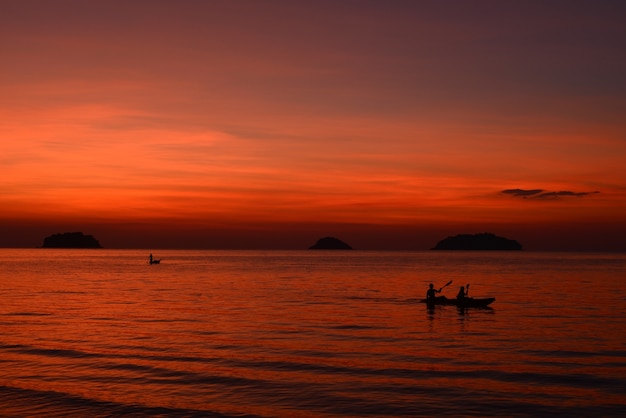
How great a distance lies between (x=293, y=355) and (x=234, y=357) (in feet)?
9.15

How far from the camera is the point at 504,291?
240 ft

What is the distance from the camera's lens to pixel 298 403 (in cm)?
2133

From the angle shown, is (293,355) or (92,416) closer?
(92,416)

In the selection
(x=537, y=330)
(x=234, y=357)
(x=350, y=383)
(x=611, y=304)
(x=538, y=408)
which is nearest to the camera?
(x=538, y=408)

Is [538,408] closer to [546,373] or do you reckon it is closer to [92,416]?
[546,373]

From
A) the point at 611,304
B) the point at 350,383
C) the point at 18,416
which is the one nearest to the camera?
the point at 18,416

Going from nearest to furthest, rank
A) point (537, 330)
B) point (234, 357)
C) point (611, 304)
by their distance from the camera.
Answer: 1. point (234, 357)
2. point (537, 330)
3. point (611, 304)

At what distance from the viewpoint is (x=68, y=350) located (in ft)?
101

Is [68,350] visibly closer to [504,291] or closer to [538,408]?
[538,408]

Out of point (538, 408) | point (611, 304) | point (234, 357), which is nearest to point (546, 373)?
point (538, 408)

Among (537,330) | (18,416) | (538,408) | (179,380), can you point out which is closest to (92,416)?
(18,416)

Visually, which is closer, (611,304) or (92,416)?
(92,416)

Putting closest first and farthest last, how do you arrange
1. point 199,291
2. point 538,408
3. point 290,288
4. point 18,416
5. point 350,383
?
1. point 18,416
2. point 538,408
3. point 350,383
4. point 199,291
5. point 290,288

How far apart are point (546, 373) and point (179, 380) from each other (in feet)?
49.5
